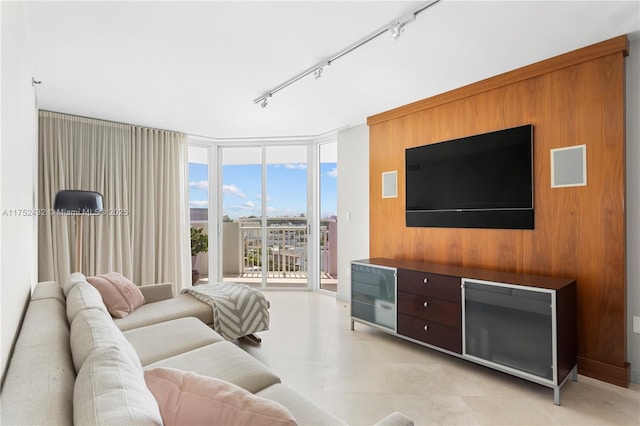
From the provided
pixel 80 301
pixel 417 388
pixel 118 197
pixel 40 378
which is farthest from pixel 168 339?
pixel 118 197

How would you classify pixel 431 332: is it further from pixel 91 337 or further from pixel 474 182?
pixel 91 337

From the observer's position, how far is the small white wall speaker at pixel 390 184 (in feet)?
12.3

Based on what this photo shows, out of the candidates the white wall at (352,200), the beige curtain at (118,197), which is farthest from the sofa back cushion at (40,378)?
the white wall at (352,200)

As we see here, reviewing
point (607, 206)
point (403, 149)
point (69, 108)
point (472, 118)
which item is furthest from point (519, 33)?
point (69, 108)

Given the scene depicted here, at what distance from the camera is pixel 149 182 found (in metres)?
4.39

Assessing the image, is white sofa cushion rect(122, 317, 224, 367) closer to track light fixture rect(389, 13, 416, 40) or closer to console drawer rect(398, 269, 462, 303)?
console drawer rect(398, 269, 462, 303)

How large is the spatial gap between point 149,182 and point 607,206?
4750mm

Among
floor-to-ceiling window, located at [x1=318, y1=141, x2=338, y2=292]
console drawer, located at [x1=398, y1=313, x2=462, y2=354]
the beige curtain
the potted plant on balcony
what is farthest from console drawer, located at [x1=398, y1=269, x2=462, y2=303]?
the potted plant on balcony

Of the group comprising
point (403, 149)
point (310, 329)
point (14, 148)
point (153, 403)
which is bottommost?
point (310, 329)

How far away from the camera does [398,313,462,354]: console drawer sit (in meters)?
2.58

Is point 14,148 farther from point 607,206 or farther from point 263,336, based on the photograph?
point 607,206

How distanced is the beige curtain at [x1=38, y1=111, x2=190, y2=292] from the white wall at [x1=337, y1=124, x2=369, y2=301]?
7.29 ft

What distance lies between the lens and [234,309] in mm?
2799

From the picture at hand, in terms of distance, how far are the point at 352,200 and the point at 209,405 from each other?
375 cm
